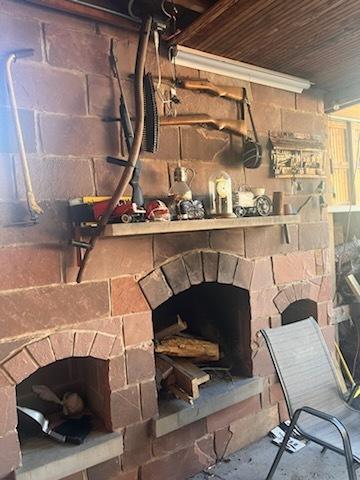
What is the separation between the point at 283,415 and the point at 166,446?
2.86ft

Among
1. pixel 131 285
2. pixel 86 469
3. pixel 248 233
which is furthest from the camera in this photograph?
pixel 248 233

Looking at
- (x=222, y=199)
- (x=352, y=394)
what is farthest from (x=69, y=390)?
(x=352, y=394)

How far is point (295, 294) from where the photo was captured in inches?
96.3

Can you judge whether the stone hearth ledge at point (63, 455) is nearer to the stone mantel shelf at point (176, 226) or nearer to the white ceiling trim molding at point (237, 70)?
the stone mantel shelf at point (176, 226)

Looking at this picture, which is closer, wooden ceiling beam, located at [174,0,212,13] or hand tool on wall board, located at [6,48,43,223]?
hand tool on wall board, located at [6,48,43,223]

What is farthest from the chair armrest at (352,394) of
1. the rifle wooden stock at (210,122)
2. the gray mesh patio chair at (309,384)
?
the rifle wooden stock at (210,122)

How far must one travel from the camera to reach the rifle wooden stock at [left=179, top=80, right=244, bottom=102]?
6.49ft

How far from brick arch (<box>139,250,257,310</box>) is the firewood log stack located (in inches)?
15.0

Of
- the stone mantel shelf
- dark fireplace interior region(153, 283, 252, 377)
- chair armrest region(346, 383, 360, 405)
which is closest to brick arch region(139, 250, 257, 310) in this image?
dark fireplace interior region(153, 283, 252, 377)

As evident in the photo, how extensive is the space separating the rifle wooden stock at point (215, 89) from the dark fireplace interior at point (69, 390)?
1.40 metres

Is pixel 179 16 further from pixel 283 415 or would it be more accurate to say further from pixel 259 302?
pixel 283 415

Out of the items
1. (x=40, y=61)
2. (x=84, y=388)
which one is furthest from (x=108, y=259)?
(x=40, y=61)

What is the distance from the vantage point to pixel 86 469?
5.54 ft

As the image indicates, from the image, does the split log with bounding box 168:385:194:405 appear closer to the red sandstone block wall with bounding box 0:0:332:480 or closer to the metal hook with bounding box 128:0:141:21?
the red sandstone block wall with bounding box 0:0:332:480
